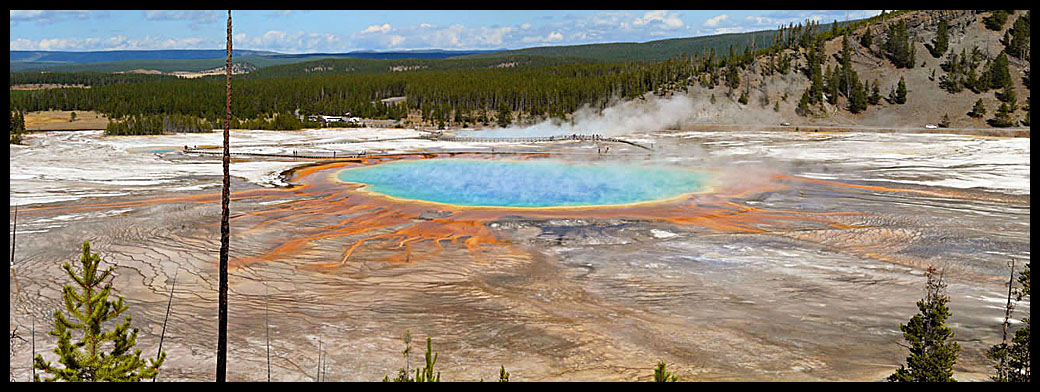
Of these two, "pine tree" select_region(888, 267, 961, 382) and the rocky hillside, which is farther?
→ the rocky hillside

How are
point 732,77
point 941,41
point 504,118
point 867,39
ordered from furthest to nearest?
1. point 867,39
2. point 941,41
3. point 732,77
4. point 504,118

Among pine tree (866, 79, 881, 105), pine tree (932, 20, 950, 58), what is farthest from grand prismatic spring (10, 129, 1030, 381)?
pine tree (932, 20, 950, 58)

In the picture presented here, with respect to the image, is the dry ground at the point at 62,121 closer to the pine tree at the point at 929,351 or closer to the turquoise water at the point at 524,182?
the turquoise water at the point at 524,182

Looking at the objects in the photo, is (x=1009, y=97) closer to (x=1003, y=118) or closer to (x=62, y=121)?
(x=1003, y=118)

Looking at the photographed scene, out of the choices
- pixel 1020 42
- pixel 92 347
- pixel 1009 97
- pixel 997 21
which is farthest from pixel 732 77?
pixel 92 347

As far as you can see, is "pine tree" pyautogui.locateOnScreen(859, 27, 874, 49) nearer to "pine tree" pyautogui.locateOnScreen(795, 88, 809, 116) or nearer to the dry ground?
Result: "pine tree" pyautogui.locateOnScreen(795, 88, 809, 116)

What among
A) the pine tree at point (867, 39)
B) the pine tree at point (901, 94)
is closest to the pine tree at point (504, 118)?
the pine tree at point (901, 94)
